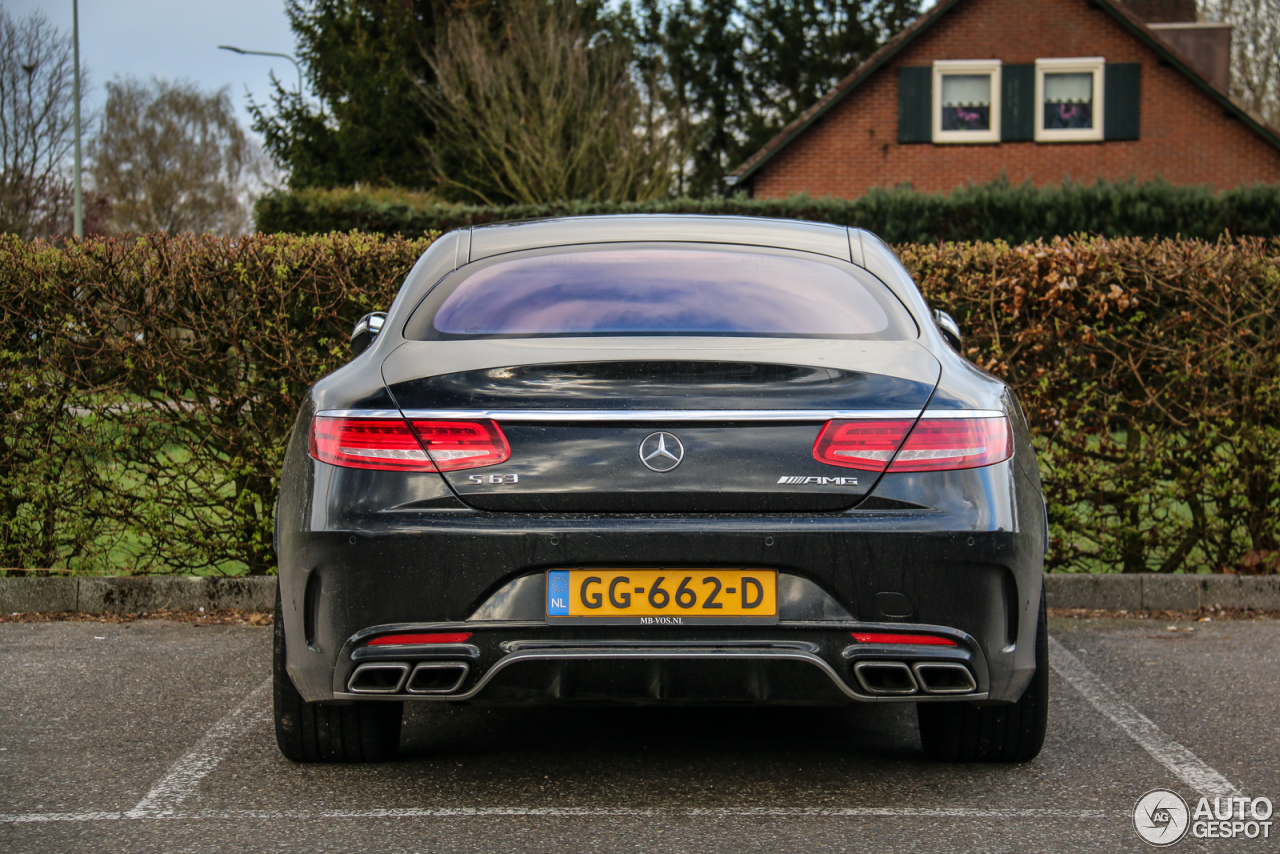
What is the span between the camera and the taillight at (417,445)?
3158mm

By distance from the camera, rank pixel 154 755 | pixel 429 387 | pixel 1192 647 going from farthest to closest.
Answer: pixel 1192 647
pixel 154 755
pixel 429 387

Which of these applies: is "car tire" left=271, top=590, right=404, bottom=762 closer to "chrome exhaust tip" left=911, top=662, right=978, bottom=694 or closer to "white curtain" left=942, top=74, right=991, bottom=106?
"chrome exhaust tip" left=911, top=662, right=978, bottom=694

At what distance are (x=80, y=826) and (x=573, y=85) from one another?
1068 inches

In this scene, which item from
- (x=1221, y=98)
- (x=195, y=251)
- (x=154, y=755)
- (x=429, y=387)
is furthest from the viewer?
(x=1221, y=98)

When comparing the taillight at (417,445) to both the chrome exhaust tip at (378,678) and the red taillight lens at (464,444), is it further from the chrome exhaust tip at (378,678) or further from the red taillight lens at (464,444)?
the chrome exhaust tip at (378,678)

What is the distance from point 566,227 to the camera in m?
4.24

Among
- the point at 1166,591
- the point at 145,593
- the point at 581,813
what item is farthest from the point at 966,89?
the point at 581,813

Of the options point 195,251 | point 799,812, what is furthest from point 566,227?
point 195,251

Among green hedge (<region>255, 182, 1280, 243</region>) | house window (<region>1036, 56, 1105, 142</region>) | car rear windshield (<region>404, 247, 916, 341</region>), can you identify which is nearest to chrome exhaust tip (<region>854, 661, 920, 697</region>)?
car rear windshield (<region>404, 247, 916, 341</region>)

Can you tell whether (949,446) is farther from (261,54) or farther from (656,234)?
(261,54)

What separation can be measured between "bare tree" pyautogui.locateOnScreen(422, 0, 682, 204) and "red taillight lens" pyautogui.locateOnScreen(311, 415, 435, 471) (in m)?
25.5

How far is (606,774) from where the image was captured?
3791mm

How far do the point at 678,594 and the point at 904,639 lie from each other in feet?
1.84

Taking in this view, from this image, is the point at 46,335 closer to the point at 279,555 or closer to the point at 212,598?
the point at 212,598
